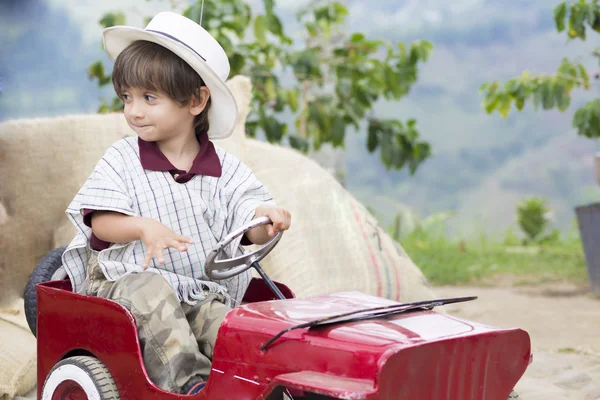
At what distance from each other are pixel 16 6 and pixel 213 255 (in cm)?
227

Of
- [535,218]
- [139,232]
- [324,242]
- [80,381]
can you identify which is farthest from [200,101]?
[535,218]

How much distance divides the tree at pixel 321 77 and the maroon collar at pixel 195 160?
207cm

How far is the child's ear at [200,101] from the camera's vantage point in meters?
1.59

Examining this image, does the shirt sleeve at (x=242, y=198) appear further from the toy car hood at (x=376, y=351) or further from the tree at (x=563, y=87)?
the tree at (x=563, y=87)

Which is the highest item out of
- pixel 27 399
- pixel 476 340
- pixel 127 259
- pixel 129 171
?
pixel 129 171

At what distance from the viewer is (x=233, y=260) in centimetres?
143

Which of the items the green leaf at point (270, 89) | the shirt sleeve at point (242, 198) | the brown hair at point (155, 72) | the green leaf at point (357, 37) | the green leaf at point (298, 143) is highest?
the green leaf at point (357, 37)

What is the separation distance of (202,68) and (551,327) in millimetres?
2025

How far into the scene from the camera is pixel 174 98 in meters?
1.53

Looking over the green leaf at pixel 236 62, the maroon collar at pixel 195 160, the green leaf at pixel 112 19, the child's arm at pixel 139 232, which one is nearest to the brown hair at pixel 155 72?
the maroon collar at pixel 195 160

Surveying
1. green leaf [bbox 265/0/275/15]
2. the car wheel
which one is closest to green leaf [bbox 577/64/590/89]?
green leaf [bbox 265/0/275/15]

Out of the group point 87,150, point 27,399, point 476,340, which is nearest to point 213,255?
point 476,340

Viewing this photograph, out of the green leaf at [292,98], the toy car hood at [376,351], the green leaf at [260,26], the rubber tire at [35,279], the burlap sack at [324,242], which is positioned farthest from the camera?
the green leaf at [292,98]

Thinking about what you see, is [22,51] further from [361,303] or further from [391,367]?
[391,367]
